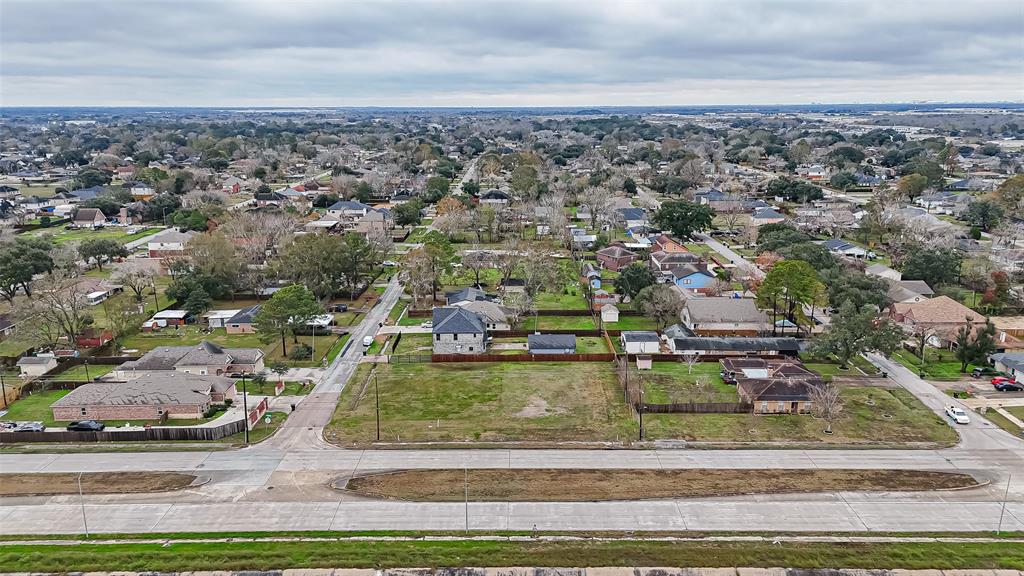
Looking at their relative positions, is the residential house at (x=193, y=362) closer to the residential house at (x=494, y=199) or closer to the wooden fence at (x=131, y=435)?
the wooden fence at (x=131, y=435)

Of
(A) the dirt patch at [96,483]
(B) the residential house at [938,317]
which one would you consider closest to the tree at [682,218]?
(B) the residential house at [938,317]

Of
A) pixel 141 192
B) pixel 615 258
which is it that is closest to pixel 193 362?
pixel 615 258

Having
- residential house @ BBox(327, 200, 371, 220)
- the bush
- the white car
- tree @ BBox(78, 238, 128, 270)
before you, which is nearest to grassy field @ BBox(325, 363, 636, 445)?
the bush

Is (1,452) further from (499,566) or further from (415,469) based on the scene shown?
(499,566)

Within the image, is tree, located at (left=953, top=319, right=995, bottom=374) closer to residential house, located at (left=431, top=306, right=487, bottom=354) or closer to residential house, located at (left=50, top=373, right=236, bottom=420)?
residential house, located at (left=431, top=306, right=487, bottom=354)

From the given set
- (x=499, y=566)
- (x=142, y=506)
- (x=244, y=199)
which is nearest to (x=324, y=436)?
(x=142, y=506)

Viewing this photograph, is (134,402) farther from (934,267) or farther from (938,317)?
(934,267)
